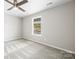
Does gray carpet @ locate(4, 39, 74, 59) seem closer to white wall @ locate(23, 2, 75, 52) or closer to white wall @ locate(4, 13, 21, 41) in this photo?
white wall @ locate(23, 2, 75, 52)

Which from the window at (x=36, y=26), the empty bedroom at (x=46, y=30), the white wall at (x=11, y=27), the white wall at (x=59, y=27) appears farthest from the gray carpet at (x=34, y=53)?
the white wall at (x=11, y=27)

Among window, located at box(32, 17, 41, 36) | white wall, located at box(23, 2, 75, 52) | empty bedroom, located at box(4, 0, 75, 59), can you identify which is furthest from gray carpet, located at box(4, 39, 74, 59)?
window, located at box(32, 17, 41, 36)

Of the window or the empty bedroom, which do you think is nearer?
the empty bedroom

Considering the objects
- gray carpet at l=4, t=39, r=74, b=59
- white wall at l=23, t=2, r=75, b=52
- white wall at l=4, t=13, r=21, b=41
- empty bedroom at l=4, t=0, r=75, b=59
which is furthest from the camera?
white wall at l=4, t=13, r=21, b=41

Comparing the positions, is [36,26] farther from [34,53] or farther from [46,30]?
[34,53]

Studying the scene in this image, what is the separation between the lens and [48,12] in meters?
4.55

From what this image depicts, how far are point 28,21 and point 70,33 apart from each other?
4.46 meters

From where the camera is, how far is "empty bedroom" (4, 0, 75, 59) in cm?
316

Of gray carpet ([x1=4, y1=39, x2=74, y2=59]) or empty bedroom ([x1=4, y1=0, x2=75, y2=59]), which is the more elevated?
empty bedroom ([x1=4, y1=0, x2=75, y2=59])

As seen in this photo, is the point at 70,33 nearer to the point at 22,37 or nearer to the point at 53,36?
the point at 53,36

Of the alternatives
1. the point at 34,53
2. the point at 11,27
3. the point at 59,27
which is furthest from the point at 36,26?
the point at 34,53

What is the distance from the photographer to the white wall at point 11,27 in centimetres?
631

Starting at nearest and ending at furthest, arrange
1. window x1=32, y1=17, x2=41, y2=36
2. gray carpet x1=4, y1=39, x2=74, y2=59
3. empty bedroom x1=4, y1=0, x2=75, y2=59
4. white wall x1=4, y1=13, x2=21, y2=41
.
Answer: gray carpet x1=4, y1=39, x2=74, y2=59 → empty bedroom x1=4, y1=0, x2=75, y2=59 → window x1=32, y1=17, x2=41, y2=36 → white wall x1=4, y1=13, x2=21, y2=41
